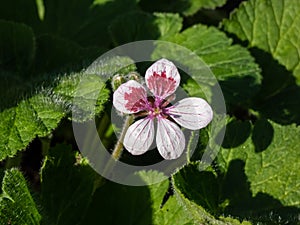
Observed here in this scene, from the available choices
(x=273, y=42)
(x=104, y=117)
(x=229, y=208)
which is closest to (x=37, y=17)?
(x=104, y=117)

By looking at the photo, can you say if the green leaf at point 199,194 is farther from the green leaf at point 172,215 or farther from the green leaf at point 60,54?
the green leaf at point 60,54

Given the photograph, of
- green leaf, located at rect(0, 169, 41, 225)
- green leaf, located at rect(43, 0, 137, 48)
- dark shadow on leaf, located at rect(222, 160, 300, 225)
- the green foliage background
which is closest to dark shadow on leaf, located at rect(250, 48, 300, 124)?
the green foliage background

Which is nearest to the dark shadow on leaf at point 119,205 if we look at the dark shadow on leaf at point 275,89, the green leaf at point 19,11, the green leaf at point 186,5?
the dark shadow on leaf at point 275,89

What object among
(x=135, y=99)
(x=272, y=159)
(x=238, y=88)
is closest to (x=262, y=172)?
(x=272, y=159)

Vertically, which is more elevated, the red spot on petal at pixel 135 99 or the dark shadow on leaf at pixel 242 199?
the red spot on petal at pixel 135 99

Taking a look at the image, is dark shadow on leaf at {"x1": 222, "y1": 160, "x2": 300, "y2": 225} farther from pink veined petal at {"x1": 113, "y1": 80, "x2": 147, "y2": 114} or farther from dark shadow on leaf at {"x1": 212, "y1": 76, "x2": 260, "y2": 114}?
pink veined petal at {"x1": 113, "y1": 80, "x2": 147, "y2": 114}
